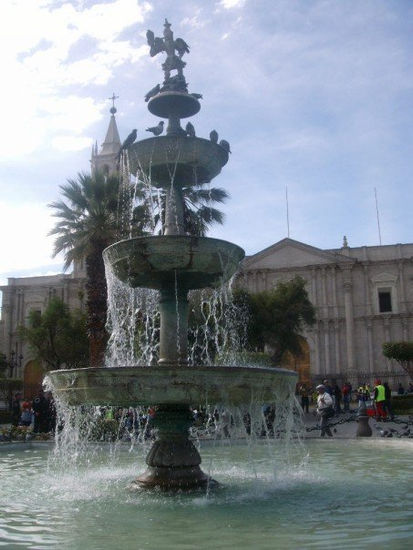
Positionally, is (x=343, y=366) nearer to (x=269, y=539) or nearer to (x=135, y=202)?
(x=135, y=202)

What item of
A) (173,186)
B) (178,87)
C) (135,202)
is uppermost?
(135,202)

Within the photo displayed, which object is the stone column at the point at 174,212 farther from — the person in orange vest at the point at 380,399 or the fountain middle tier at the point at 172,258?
the person in orange vest at the point at 380,399

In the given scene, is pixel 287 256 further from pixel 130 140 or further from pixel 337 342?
pixel 130 140

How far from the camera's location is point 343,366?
1548 inches

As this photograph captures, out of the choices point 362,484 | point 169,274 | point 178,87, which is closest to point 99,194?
point 178,87

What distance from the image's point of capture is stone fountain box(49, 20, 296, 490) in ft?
18.3

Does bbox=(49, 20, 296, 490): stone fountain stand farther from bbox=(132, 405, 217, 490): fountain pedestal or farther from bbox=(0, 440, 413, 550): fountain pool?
bbox=(0, 440, 413, 550): fountain pool

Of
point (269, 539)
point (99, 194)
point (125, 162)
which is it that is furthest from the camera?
point (99, 194)

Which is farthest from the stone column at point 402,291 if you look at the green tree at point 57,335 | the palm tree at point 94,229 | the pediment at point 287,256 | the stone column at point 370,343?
the palm tree at point 94,229

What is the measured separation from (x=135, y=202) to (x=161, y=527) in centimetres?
1455

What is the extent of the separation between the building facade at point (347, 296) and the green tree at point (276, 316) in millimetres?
11197

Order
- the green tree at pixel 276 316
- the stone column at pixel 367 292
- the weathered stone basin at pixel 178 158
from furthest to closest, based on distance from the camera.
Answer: the stone column at pixel 367 292, the green tree at pixel 276 316, the weathered stone basin at pixel 178 158

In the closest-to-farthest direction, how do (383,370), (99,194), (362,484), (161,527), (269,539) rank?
(269,539), (161,527), (362,484), (99,194), (383,370)

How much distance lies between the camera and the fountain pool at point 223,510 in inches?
164
